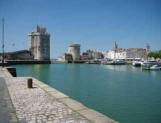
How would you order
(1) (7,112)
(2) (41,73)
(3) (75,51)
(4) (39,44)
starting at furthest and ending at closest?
(3) (75,51)
(4) (39,44)
(2) (41,73)
(1) (7,112)

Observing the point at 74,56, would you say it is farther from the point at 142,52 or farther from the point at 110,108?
the point at 110,108

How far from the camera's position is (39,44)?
118500 mm

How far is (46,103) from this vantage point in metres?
8.35

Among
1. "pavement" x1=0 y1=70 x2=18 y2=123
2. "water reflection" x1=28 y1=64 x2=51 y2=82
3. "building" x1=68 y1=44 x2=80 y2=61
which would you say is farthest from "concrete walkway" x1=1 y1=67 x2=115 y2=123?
"building" x1=68 y1=44 x2=80 y2=61

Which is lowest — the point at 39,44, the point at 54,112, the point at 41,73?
the point at 41,73

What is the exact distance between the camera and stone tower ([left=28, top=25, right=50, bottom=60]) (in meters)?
117

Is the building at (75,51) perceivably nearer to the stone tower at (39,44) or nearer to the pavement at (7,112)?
the stone tower at (39,44)

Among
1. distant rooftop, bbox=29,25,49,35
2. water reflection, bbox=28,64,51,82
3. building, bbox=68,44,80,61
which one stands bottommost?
water reflection, bbox=28,64,51,82

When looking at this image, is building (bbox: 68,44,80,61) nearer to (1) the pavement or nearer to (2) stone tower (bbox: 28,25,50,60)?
(2) stone tower (bbox: 28,25,50,60)

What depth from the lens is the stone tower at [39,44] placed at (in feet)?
385

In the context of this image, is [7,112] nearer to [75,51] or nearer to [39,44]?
[39,44]

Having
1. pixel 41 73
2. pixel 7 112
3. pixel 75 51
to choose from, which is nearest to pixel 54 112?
pixel 7 112

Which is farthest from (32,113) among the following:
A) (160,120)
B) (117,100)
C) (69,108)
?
(117,100)

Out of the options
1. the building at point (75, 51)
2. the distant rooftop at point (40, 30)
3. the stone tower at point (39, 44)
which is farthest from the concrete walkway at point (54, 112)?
the building at point (75, 51)
